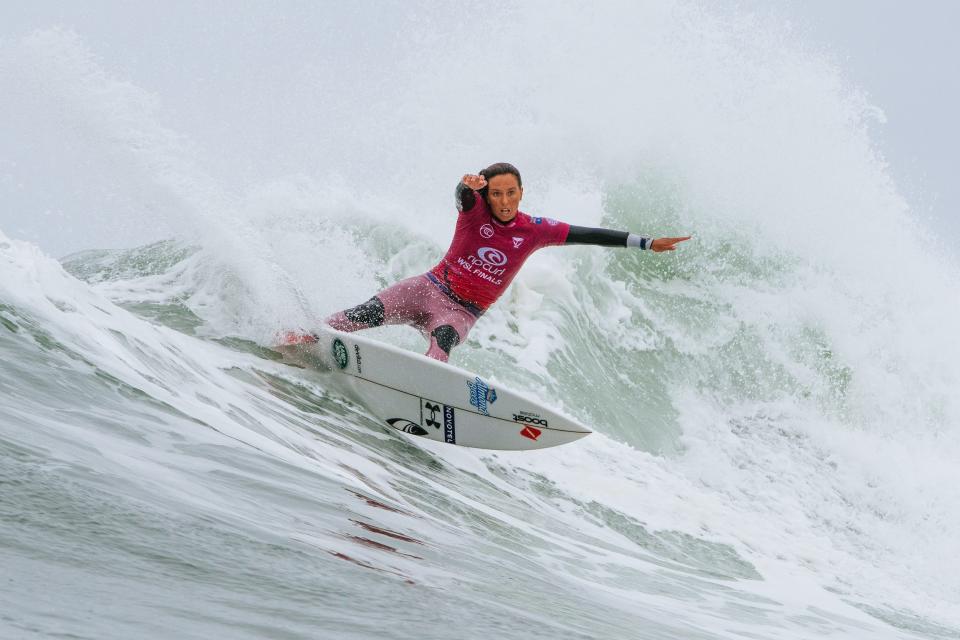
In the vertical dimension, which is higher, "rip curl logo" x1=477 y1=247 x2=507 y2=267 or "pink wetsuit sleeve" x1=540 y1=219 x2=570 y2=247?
"pink wetsuit sleeve" x1=540 y1=219 x2=570 y2=247

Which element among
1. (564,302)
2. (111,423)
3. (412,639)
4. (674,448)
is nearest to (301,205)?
(564,302)

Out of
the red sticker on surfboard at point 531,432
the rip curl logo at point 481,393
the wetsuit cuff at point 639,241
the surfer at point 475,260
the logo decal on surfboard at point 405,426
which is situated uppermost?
the wetsuit cuff at point 639,241

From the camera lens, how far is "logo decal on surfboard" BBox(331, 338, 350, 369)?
618 centimetres

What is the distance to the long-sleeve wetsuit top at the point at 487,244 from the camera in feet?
21.3

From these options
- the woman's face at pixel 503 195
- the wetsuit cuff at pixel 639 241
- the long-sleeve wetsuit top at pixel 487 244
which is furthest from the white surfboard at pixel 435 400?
the wetsuit cuff at pixel 639 241

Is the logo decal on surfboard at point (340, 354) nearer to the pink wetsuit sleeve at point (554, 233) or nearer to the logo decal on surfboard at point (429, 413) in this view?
the logo decal on surfboard at point (429, 413)

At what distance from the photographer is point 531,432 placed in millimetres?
5949

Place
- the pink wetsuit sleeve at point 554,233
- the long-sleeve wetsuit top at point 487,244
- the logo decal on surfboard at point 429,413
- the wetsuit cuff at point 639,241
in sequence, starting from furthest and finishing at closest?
the pink wetsuit sleeve at point 554,233, the long-sleeve wetsuit top at point 487,244, the wetsuit cuff at point 639,241, the logo decal on surfboard at point 429,413

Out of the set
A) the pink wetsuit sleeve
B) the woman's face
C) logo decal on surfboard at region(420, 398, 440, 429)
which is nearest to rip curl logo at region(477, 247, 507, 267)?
the woman's face

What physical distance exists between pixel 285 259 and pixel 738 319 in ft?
23.3

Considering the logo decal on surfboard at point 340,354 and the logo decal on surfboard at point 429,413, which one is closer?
the logo decal on surfboard at point 429,413

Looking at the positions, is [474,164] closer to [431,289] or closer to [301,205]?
[301,205]

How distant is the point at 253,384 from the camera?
5637 millimetres

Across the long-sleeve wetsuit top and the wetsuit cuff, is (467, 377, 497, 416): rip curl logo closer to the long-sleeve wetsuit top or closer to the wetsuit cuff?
the long-sleeve wetsuit top
